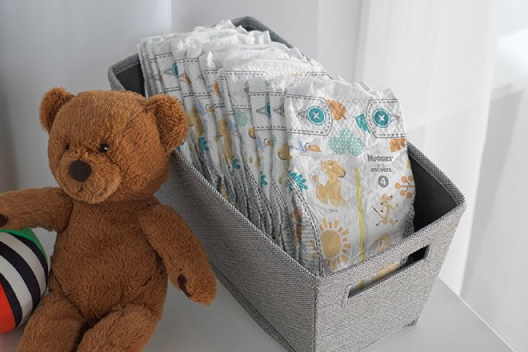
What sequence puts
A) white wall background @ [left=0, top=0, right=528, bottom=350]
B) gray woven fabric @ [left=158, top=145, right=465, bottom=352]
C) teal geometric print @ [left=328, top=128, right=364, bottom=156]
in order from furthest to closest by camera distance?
white wall background @ [left=0, top=0, right=528, bottom=350] → teal geometric print @ [left=328, top=128, right=364, bottom=156] → gray woven fabric @ [left=158, top=145, right=465, bottom=352]

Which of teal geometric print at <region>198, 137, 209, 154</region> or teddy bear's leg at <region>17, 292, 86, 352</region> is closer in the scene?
teddy bear's leg at <region>17, 292, 86, 352</region>

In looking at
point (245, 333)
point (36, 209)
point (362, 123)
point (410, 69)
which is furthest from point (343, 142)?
point (410, 69)

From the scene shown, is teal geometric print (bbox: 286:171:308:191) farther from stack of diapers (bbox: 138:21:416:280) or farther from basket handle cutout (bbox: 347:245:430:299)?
basket handle cutout (bbox: 347:245:430:299)

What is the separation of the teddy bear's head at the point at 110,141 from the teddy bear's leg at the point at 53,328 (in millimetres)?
129

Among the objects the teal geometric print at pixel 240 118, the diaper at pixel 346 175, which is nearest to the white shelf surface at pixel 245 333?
the diaper at pixel 346 175

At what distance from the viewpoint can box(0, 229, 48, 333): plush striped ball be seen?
858mm

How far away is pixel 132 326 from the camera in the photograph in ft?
2.80

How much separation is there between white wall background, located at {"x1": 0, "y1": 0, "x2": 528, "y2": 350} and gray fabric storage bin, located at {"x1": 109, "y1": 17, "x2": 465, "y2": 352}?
0.58ft

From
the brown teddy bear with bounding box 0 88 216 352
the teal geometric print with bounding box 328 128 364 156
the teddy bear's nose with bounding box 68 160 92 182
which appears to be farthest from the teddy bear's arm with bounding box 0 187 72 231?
the teal geometric print with bounding box 328 128 364 156

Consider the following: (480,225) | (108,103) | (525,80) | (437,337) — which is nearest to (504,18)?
(525,80)

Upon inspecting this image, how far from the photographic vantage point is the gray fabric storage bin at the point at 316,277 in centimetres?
81

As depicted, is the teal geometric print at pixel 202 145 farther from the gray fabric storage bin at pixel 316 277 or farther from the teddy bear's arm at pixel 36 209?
the teddy bear's arm at pixel 36 209

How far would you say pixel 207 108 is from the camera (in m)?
0.99

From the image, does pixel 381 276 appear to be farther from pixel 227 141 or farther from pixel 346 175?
pixel 227 141
